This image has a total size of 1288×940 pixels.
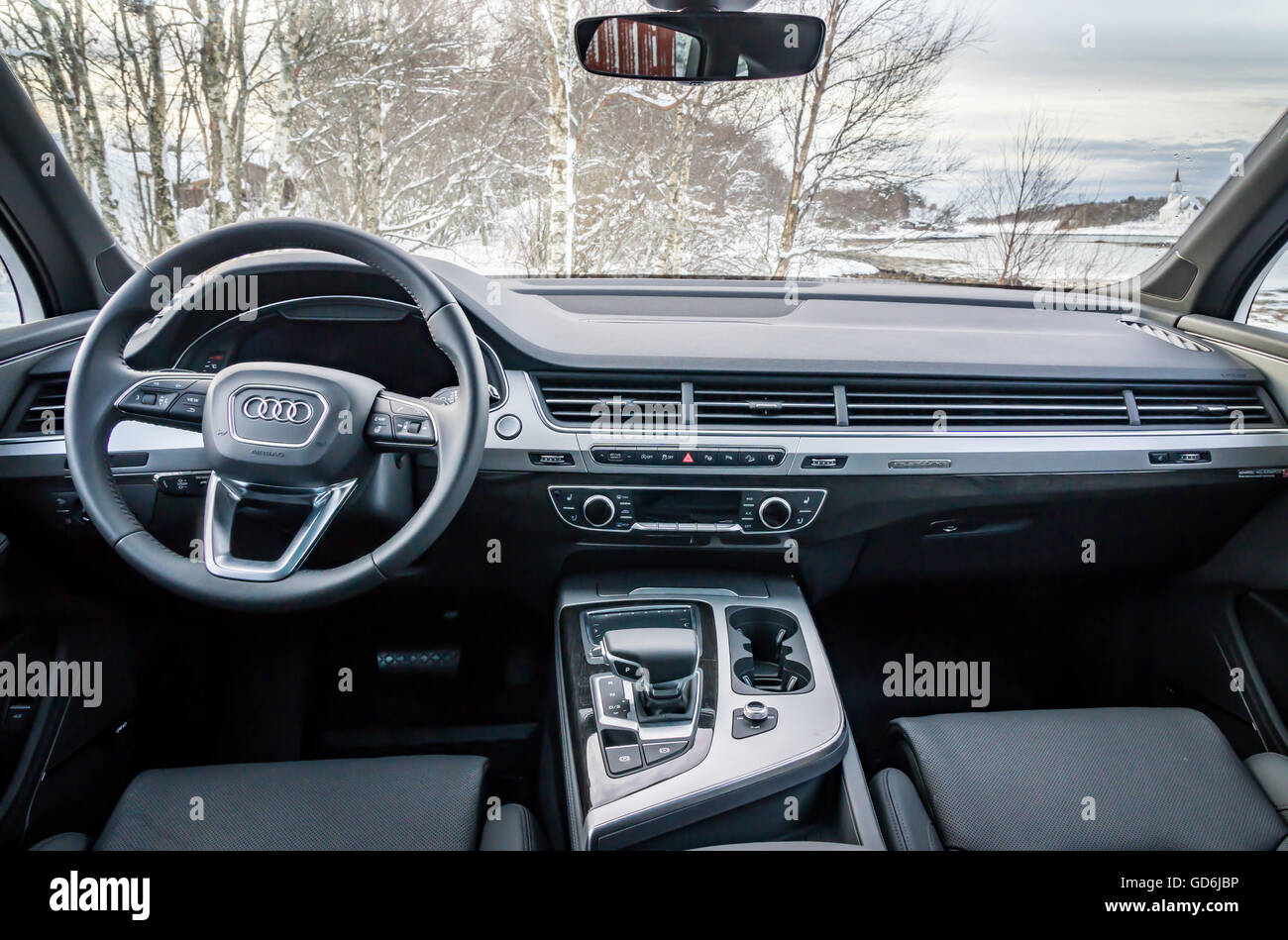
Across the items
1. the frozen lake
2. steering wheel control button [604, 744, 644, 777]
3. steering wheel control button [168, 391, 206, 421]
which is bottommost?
steering wheel control button [604, 744, 644, 777]

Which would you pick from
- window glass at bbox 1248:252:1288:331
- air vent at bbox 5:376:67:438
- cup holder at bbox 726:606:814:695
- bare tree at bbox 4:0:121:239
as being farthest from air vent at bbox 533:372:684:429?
window glass at bbox 1248:252:1288:331

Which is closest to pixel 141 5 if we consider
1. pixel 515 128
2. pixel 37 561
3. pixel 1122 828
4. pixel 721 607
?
pixel 515 128

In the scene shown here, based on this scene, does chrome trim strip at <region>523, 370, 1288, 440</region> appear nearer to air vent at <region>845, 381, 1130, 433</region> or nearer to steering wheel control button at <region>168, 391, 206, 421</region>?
air vent at <region>845, 381, 1130, 433</region>

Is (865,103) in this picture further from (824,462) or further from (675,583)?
(675,583)

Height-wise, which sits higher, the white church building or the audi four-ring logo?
the white church building

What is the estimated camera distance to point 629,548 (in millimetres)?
2047

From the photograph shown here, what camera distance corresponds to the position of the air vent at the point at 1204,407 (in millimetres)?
2102

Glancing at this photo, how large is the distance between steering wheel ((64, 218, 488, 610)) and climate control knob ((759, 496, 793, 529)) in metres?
0.78

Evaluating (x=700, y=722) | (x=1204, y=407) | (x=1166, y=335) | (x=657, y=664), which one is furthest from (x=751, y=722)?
(x=1166, y=335)

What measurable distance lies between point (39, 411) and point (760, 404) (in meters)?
1.75

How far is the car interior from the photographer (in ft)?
5.00

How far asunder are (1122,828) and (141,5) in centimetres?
351

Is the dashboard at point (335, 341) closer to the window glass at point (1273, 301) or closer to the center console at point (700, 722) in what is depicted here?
the center console at point (700, 722)
